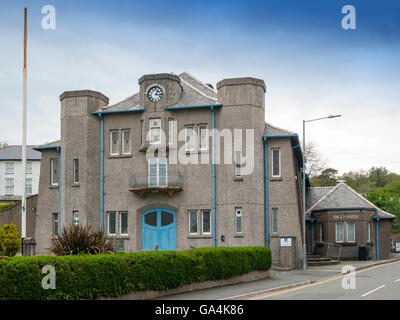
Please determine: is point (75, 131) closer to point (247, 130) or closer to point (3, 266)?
point (247, 130)

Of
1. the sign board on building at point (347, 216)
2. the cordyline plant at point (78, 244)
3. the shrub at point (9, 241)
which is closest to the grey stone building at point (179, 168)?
the shrub at point (9, 241)

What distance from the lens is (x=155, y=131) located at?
3173 centimetres

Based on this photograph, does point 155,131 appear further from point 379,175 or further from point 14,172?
point 379,175

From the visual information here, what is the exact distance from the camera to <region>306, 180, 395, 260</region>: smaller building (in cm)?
3962

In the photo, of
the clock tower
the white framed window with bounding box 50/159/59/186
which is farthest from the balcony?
the white framed window with bounding box 50/159/59/186

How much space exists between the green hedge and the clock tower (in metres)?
12.6

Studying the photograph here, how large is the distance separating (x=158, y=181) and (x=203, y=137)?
11.5 ft

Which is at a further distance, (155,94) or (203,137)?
(155,94)

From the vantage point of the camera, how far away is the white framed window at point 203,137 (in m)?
31.4

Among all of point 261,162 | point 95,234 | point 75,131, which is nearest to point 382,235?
point 261,162

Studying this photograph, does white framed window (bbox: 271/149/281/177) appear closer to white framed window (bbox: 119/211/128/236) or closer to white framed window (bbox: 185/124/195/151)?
white framed window (bbox: 185/124/195/151)

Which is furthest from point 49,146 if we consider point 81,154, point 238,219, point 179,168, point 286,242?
point 286,242

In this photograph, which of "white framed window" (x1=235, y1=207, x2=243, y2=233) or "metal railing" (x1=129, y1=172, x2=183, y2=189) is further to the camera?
"metal railing" (x1=129, y1=172, x2=183, y2=189)
